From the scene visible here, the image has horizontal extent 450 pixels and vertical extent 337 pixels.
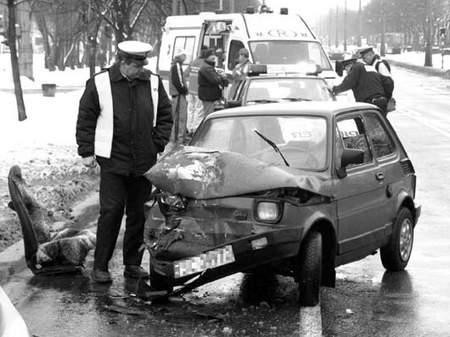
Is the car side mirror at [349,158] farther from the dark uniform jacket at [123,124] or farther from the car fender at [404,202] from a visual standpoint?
the dark uniform jacket at [123,124]

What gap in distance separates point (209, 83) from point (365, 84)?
4447 millimetres

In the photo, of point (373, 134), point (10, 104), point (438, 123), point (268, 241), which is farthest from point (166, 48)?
point (268, 241)

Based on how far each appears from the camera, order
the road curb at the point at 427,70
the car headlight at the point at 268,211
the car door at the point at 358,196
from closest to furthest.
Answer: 1. the car headlight at the point at 268,211
2. the car door at the point at 358,196
3. the road curb at the point at 427,70

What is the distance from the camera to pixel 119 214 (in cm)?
763

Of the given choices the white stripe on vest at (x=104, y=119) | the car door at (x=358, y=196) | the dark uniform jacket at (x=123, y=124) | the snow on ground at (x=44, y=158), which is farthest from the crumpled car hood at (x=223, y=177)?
the snow on ground at (x=44, y=158)

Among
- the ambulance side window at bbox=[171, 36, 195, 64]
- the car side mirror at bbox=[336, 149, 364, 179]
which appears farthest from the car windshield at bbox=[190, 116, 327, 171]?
the ambulance side window at bbox=[171, 36, 195, 64]

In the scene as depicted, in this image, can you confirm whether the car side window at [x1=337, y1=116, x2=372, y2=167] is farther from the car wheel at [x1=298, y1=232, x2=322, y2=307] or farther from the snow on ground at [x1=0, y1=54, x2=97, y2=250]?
the snow on ground at [x1=0, y1=54, x2=97, y2=250]

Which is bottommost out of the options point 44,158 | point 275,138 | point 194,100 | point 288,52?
point 44,158

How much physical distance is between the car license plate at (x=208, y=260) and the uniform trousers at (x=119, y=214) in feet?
4.14

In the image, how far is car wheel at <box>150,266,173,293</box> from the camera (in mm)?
7027

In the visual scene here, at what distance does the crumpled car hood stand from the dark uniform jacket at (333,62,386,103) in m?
7.87

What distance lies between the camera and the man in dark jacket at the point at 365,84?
14680 millimetres

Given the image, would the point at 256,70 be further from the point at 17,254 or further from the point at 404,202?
the point at 17,254

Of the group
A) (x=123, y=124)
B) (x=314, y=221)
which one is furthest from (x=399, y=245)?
(x=123, y=124)
